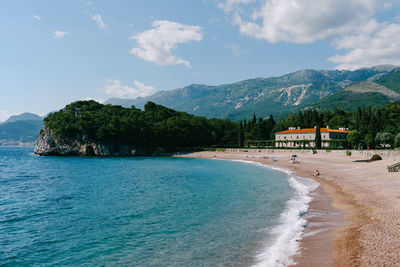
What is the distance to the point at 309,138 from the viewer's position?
324 ft

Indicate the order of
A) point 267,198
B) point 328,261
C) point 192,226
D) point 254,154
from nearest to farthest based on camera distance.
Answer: point 328,261, point 192,226, point 267,198, point 254,154

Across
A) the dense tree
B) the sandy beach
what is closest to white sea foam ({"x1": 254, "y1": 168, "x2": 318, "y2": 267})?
the sandy beach

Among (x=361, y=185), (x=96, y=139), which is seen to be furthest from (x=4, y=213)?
(x=96, y=139)

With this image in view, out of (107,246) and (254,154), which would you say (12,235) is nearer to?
(107,246)

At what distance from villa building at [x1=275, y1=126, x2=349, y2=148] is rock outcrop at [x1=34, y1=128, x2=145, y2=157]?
56.5 meters

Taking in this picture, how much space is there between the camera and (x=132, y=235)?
13.9 metres

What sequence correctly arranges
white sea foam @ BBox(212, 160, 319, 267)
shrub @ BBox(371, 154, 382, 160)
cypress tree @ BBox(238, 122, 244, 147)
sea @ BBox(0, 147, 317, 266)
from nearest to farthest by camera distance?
white sea foam @ BBox(212, 160, 319, 267) → sea @ BBox(0, 147, 317, 266) → shrub @ BBox(371, 154, 382, 160) → cypress tree @ BBox(238, 122, 244, 147)

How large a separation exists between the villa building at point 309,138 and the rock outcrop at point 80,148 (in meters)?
56.5

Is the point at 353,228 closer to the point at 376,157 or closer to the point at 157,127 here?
the point at 376,157

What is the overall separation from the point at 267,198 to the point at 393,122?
103 m

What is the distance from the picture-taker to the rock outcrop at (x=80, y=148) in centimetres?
11069

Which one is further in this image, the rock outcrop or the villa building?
the rock outcrop

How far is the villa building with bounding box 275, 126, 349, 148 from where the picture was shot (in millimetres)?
92275

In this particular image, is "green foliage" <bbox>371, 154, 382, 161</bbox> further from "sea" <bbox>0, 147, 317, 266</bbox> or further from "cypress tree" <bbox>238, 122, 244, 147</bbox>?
"cypress tree" <bbox>238, 122, 244, 147</bbox>
